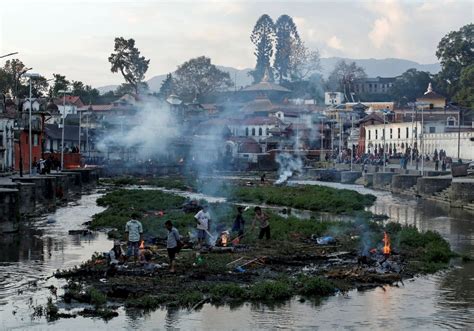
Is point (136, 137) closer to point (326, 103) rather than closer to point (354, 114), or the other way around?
point (354, 114)

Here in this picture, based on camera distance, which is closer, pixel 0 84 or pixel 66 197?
pixel 66 197

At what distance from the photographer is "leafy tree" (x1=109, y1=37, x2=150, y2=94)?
150375 mm

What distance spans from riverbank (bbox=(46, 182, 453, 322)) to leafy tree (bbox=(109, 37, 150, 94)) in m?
119

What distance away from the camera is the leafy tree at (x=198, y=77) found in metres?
192

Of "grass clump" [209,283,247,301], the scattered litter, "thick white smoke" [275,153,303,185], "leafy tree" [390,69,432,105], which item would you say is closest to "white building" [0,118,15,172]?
"thick white smoke" [275,153,303,185]

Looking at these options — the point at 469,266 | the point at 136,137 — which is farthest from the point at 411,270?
the point at 136,137

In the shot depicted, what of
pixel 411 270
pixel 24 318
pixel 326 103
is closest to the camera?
pixel 24 318

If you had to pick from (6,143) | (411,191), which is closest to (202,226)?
(411,191)

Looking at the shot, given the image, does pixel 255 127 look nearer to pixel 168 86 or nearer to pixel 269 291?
pixel 168 86

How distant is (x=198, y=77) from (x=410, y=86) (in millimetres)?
55765

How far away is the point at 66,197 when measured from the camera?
2309 inches

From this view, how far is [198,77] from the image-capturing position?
193500mm

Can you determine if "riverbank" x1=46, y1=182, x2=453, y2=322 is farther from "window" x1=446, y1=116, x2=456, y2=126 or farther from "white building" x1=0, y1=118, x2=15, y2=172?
Result: "window" x1=446, y1=116, x2=456, y2=126

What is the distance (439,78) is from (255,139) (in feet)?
129
